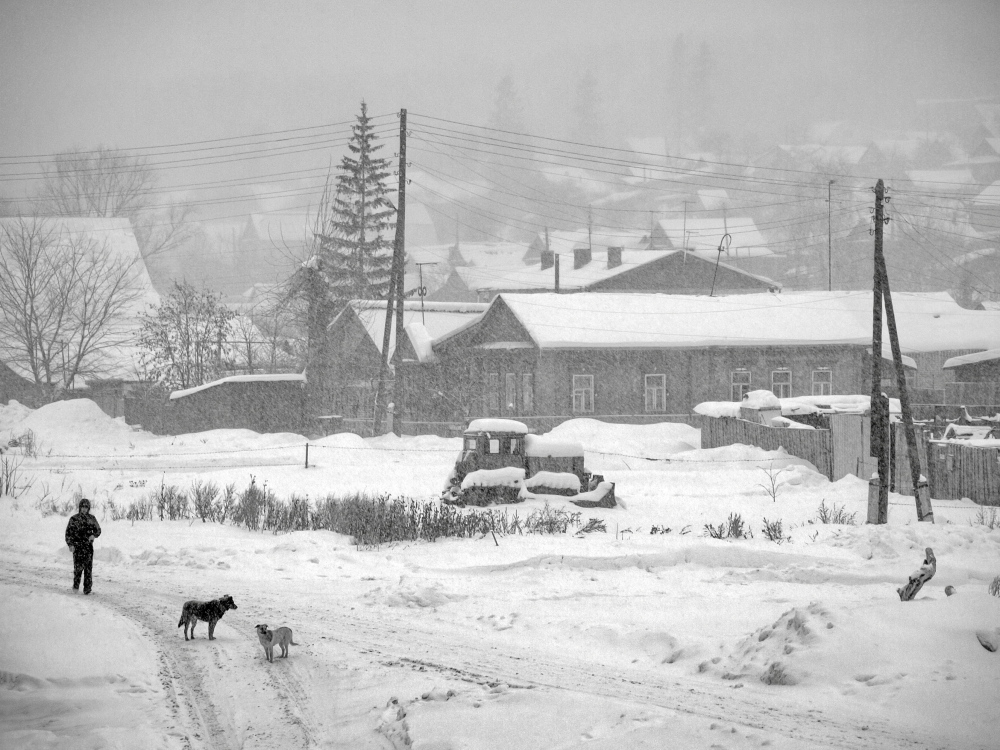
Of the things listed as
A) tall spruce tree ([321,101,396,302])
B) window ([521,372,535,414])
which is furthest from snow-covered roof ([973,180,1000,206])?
tall spruce tree ([321,101,396,302])

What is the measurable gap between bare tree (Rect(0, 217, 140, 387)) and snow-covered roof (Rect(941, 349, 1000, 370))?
1265 inches

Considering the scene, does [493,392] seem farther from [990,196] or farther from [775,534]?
[990,196]

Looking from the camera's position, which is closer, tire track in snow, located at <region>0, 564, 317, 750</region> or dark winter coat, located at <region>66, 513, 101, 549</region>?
tire track in snow, located at <region>0, 564, 317, 750</region>

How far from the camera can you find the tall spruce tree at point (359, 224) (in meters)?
41.0

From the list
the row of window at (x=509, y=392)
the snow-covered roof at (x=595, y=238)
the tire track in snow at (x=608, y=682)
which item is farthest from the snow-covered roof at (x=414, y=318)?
the snow-covered roof at (x=595, y=238)

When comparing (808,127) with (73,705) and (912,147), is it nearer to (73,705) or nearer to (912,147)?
(912,147)

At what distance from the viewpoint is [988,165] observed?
239ft

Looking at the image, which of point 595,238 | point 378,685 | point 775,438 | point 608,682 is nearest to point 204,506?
point 378,685

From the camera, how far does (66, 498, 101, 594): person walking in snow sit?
9.00 metres

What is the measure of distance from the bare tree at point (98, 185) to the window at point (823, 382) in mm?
29621

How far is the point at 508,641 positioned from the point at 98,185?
108ft

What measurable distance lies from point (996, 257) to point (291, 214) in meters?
47.9

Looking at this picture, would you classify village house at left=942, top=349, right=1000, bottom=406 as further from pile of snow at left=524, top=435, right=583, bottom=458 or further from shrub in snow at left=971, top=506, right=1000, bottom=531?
pile of snow at left=524, top=435, right=583, bottom=458

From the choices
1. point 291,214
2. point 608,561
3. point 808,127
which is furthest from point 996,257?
point 808,127
